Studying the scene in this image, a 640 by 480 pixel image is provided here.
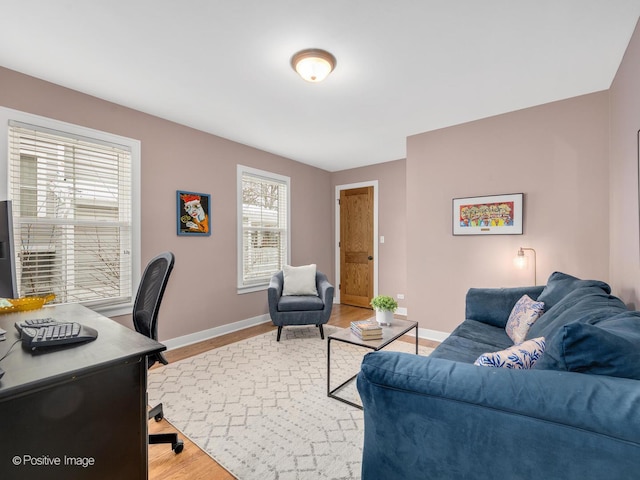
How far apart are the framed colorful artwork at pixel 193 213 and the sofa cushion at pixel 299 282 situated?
1127 millimetres

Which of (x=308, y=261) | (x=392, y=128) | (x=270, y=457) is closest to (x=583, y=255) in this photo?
(x=392, y=128)

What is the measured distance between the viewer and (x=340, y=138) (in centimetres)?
399

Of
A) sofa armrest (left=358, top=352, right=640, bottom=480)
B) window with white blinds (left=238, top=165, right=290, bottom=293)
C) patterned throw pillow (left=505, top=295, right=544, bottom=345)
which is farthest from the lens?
window with white blinds (left=238, top=165, right=290, bottom=293)

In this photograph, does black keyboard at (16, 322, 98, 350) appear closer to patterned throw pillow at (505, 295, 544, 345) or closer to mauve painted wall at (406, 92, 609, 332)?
patterned throw pillow at (505, 295, 544, 345)

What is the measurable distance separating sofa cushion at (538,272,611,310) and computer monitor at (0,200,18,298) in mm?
3016

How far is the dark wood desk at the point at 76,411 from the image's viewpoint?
954mm

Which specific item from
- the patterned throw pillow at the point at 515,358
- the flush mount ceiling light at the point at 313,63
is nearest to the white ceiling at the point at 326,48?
the flush mount ceiling light at the point at 313,63

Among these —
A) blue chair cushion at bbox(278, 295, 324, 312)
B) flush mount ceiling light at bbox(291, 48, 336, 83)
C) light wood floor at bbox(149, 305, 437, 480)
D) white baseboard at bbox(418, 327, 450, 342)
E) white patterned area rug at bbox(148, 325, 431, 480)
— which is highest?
flush mount ceiling light at bbox(291, 48, 336, 83)

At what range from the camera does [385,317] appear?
2619 mm

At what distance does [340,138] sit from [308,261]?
2.15 meters

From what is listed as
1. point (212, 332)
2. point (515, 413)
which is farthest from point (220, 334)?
point (515, 413)

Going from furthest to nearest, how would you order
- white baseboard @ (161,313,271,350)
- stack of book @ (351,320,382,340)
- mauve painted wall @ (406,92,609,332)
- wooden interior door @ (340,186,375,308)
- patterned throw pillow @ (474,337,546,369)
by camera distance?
wooden interior door @ (340,186,375,308) < white baseboard @ (161,313,271,350) < mauve painted wall @ (406,92,609,332) < stack of book @ (351,320,382,340) < patterned throw pillow @ (474,337,546,369)

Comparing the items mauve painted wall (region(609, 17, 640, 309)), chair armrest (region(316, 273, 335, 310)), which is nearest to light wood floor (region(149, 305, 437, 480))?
chair armrest (region(316, 273, 335, 310))

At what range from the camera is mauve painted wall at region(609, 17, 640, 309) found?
6.47 ft
